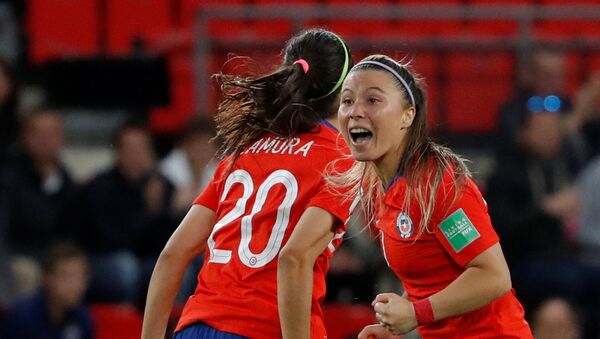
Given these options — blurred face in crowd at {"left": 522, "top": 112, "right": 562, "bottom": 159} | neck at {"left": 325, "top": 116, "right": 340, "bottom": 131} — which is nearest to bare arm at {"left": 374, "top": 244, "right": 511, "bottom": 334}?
neck at {"left": 325, "top": 116, "right": 340, "bottom": 131}

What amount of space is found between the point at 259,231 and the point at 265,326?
310mm

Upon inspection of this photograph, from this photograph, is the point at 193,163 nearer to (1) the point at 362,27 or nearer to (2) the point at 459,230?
(1) the point at 362,27

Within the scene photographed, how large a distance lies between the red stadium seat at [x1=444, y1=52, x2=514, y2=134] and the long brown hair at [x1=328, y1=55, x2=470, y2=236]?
4.67 m

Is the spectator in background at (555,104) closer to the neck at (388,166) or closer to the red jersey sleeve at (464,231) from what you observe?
the neck at (388,166)

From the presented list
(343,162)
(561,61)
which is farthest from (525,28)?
(343,162)

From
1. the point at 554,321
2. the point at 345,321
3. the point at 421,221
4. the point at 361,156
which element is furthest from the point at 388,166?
the point at 554,321

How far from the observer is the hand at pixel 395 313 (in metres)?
3.72

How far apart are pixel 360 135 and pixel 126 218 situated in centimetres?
405

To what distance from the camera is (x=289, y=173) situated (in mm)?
4082

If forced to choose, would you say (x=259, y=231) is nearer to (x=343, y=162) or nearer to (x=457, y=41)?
(x=343, y=162)

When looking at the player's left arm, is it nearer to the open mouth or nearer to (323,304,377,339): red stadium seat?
the open mouth

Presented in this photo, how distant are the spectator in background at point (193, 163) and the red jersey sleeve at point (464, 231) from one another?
3876mm

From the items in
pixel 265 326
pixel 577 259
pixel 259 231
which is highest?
pixel 259 231

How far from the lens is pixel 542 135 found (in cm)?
782
